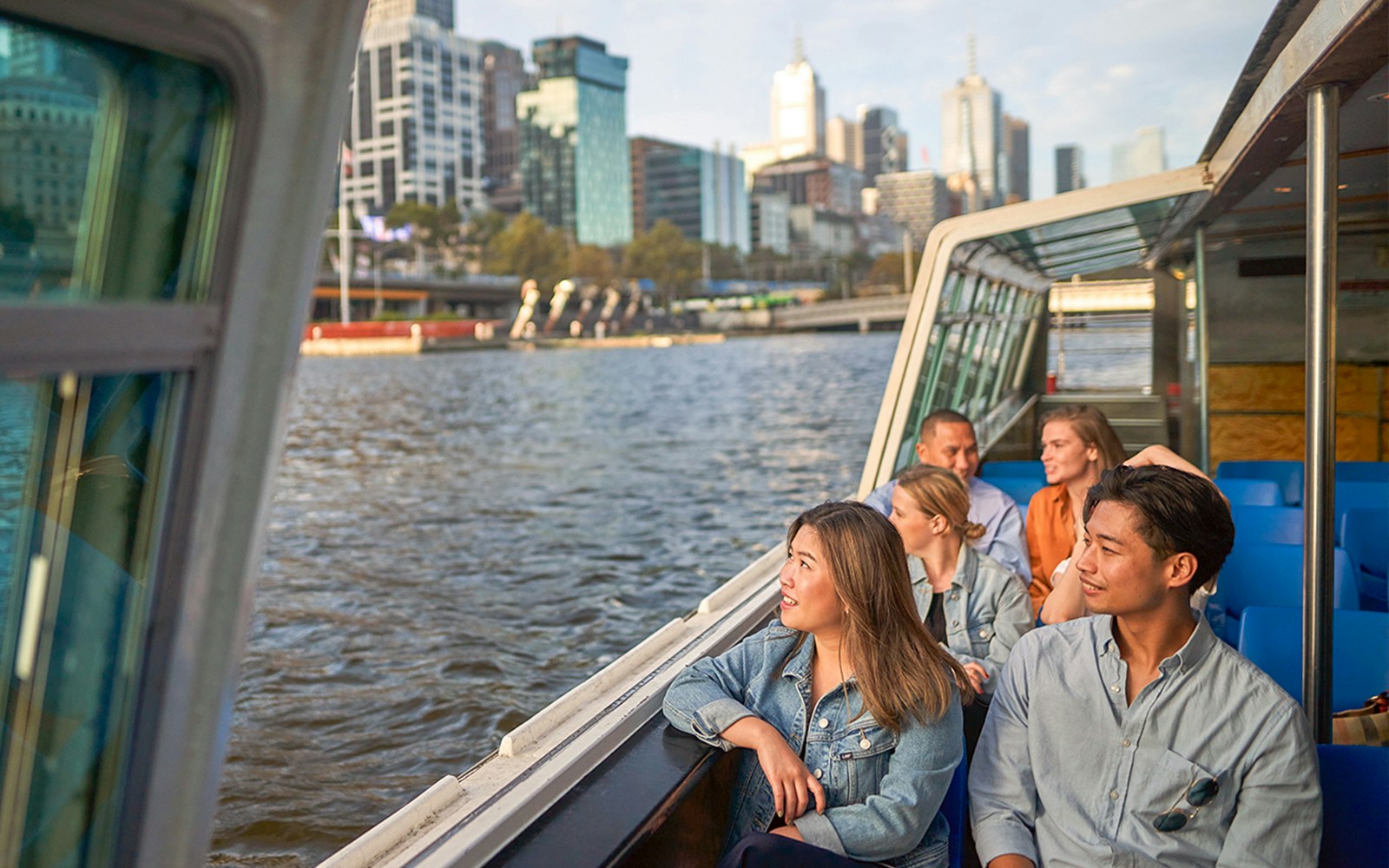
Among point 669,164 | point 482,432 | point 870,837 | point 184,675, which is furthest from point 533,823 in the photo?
point 669,164

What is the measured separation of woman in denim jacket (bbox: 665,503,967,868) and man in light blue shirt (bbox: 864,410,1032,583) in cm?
151

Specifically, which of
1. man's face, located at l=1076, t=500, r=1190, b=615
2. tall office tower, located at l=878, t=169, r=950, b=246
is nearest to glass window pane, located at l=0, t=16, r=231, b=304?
man's face, located at l=1076, t=500, r=1190, b=615

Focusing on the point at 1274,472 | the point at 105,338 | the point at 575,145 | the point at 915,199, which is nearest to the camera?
the point at 105,338

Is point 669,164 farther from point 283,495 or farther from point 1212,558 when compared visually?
point 1212,558

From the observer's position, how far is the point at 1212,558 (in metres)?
2.32

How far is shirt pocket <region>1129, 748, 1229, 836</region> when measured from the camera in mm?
2094

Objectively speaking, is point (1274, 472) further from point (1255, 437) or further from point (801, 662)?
point (801, 662)

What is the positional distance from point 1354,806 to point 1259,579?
223 cm

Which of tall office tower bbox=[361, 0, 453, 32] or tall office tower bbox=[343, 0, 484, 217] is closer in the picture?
tall office tower bbox=[343, 0, 484, 217]

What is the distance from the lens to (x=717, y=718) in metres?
2.44

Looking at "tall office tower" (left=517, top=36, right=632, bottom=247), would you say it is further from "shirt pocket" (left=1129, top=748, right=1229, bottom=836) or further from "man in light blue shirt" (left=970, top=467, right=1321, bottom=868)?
"shirt pocket" (left=1129, top=748, right=1229, bottom=836)

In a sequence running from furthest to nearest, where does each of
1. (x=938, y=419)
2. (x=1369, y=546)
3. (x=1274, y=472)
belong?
(x=1274, y=472)
(x=938, y=419)
(x=1369, y=546)

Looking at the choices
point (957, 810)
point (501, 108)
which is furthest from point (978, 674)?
point (501, 108)

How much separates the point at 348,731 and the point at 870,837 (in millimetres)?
7109
